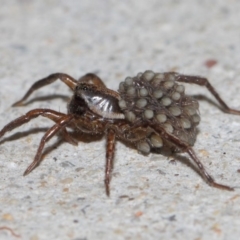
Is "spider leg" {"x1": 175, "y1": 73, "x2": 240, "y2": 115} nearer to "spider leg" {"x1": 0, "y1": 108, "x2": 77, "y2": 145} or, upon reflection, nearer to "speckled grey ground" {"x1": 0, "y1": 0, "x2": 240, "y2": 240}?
"speckled grey ground" {"x1": 0, "y1": 0, "x2": 240, "y2": 240}

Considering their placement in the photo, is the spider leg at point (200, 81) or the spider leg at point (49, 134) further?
the spider leg at point (200, 81)

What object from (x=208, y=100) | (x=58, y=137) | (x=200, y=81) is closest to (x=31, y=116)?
(x=58, y=137)

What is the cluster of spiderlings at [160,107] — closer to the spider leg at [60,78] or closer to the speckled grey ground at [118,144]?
the speckled grey ground at [118,144]

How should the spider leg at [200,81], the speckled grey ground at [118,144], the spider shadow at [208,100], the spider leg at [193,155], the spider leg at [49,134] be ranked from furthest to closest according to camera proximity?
1. the spider shadow at [208,100]
2. the spider leg at [200,81]
3. the spider leg at [49,134]
4. the spider leg at [193,155]
5. the speckled grey ground at [118,144]

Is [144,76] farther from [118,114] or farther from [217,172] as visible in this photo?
[217,172]

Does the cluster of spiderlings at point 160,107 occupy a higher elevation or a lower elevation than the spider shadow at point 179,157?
higher

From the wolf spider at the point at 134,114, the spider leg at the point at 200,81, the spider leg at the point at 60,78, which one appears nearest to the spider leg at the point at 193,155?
the wolf spider at the point at 134,114

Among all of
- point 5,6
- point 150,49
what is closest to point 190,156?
point 150,49

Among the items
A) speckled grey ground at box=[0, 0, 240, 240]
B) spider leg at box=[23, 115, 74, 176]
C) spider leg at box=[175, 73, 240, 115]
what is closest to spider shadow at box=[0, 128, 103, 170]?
speckled grey ground at box=[0, 0, 240, 240]
